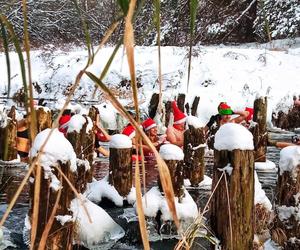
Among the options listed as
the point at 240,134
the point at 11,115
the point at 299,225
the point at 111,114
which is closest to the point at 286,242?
the point at 299,225

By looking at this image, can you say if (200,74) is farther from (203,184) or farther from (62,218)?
(62,218)

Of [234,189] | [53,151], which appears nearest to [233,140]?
[234,189]

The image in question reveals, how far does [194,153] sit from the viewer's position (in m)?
7.68

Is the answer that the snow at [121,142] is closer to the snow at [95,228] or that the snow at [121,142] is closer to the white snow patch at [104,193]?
the white snow patch at [104,193]

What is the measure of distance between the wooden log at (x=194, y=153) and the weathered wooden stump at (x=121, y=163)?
116 cm

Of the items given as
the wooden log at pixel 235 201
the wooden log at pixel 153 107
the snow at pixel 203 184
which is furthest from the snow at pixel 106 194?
the wooden log at pixel 153 107

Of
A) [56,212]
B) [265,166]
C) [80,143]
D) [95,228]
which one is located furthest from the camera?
[265,166]

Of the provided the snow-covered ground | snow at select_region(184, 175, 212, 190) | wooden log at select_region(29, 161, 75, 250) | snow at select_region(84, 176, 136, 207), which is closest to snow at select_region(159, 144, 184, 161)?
snow at select_region(84, 176, 136, 207)

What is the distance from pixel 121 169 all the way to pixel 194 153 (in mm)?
1354

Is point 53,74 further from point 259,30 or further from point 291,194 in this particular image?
point 291,194

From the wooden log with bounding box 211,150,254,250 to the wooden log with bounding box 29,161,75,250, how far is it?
981 millimetres

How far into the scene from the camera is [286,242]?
4473 millimetres

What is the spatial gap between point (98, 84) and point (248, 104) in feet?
57.5

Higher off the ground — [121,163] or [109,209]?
[121,163]
